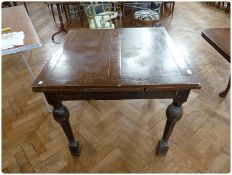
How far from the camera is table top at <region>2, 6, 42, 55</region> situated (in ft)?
3.68

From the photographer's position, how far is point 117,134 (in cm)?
142

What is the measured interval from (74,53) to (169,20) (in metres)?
3.26

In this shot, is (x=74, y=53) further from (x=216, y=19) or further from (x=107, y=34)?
(x=216, y=19)

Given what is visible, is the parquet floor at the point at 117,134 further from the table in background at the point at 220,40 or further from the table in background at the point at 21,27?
the table in background at the point at 220,40

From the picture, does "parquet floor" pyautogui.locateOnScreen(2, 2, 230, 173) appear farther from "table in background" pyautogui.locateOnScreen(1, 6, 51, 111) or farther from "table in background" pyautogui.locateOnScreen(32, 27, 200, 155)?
"table in background" pyautogui.locateOnScreen(1, 6, 51, 111)

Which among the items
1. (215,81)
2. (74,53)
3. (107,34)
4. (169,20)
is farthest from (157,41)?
(169,20)

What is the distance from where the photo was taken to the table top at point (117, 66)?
0.77m

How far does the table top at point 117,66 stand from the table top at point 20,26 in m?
0.24

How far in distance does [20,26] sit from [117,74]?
43.6 inches

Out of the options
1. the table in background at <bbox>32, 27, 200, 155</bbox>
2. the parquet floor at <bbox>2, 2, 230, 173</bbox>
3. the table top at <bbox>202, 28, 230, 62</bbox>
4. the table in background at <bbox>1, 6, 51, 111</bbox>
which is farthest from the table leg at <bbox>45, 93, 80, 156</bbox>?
the table top at <bbox>202, 28, 230, 62</bbox>

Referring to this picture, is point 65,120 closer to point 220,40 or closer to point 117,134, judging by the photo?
point 117,134

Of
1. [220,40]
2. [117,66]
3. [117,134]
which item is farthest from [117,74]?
[220,40]

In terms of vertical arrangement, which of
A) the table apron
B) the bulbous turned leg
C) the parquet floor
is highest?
the table apron

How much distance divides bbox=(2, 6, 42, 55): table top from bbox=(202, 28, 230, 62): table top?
1161mm
